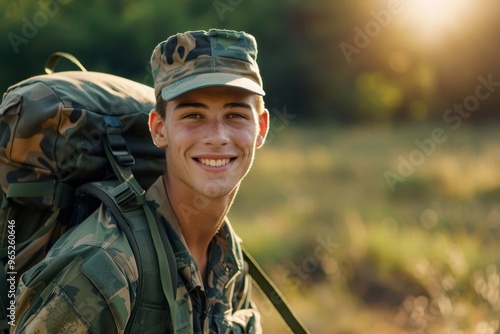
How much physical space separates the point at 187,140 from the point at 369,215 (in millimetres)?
7953

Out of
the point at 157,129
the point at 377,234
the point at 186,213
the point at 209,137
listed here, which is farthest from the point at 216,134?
the point at 377,234

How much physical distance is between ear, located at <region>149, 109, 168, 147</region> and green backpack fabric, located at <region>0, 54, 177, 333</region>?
113 mm

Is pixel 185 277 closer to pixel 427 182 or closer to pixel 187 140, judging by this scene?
pixel 187 140

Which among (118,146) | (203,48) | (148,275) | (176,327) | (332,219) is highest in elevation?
(203,48)

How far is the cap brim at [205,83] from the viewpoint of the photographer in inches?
116

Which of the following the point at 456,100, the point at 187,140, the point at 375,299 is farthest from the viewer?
the point at 456,100

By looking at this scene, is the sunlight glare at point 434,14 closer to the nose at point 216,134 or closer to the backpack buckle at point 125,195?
the nose at point 216,134

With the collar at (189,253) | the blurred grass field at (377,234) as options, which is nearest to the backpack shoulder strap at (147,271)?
the collar at (189,253)

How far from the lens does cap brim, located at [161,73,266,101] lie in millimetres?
2953

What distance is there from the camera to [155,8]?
16.2 m

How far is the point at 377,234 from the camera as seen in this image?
28.8ft

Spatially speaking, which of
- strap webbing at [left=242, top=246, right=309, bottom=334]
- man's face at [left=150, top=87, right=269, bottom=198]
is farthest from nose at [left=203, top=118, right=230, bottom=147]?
strap webbing at [left=242, top=246, right=309, bottom=334]

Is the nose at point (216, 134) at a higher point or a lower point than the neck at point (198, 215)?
higher

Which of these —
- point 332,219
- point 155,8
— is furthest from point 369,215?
point 155,8
